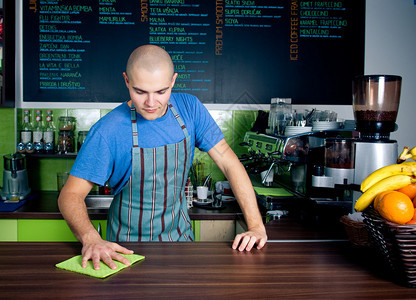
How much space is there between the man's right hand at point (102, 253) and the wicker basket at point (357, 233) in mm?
766

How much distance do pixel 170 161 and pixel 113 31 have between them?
1822mm

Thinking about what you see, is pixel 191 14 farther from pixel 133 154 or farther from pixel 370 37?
pixel 133 154

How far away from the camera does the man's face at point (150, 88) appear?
5.20 ft

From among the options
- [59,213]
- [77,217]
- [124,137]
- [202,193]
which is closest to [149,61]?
[124,137]

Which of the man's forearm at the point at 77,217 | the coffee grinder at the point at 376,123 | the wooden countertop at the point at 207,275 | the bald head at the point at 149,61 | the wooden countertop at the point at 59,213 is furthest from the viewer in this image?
the wooden countertop at the point at 59,213

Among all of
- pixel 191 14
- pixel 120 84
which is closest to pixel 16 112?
pixel 120 84

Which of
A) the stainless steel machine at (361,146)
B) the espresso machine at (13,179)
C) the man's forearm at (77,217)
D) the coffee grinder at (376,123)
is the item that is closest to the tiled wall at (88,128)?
the espresso machine at (13,179)

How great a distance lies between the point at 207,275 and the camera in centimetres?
122

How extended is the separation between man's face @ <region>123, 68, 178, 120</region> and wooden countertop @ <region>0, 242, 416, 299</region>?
0.52 meters

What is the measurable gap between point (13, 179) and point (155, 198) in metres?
1.61

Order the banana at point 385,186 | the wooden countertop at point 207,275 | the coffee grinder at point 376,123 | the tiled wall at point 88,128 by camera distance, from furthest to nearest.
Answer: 1. the tiled wall at point 88,128
2. the coffee grinder at point 376,123
3. the banana at point 385,186
4. the wooden countertop at point 207,275

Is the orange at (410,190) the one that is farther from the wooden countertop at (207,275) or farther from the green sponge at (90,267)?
the green sponge at (90,267)

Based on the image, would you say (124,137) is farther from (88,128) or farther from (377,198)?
(88,128)

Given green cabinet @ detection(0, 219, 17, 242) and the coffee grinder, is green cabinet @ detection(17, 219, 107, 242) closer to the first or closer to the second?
green cabinet @ detection(0, 219, 17, 242)
